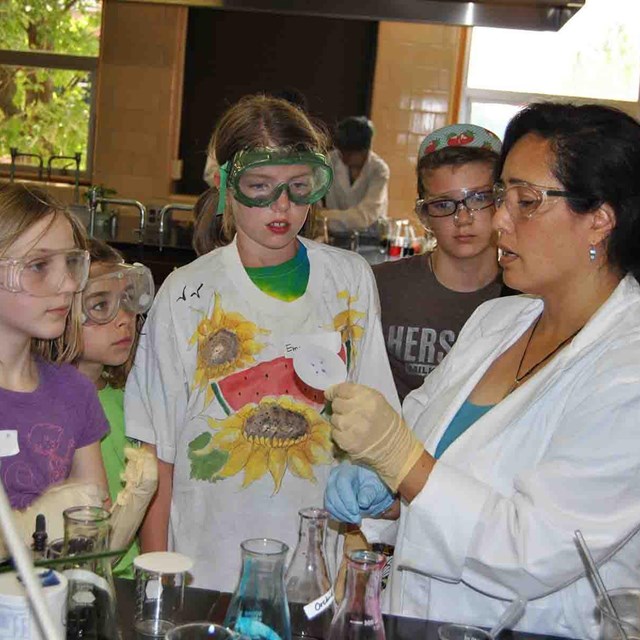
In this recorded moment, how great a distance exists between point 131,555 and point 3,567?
118 cm

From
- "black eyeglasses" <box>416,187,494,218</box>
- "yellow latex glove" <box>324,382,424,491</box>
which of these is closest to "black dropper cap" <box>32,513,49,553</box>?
"yellow latex glove" <box>324,382,424,491</box>

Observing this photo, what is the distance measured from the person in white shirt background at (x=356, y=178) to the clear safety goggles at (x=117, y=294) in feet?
14.4

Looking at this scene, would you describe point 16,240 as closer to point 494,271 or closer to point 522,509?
point 522,509

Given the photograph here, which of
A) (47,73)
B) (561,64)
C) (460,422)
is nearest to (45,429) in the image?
(460,422)

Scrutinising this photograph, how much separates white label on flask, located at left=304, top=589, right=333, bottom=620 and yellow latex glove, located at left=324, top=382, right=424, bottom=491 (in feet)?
1.08

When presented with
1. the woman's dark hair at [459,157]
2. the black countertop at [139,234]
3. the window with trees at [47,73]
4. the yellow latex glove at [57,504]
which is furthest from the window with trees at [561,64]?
the yellow latex glove at [57,504]

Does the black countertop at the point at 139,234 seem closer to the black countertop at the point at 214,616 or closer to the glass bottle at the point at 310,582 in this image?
the black countertop at the point at 214,616

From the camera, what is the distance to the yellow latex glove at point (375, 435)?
1708 millimetres

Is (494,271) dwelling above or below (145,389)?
above

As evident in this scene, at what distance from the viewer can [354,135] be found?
689 centimetres

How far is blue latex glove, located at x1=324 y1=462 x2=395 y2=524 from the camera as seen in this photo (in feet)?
6.10

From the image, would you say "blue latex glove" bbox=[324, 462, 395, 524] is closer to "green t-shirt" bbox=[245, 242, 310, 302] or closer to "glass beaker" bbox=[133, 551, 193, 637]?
"glass beaker" bbox=[133, 551, 193, 637]

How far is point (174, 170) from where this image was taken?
799 cm

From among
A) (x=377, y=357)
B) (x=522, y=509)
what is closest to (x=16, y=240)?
(x=377, y=357)
